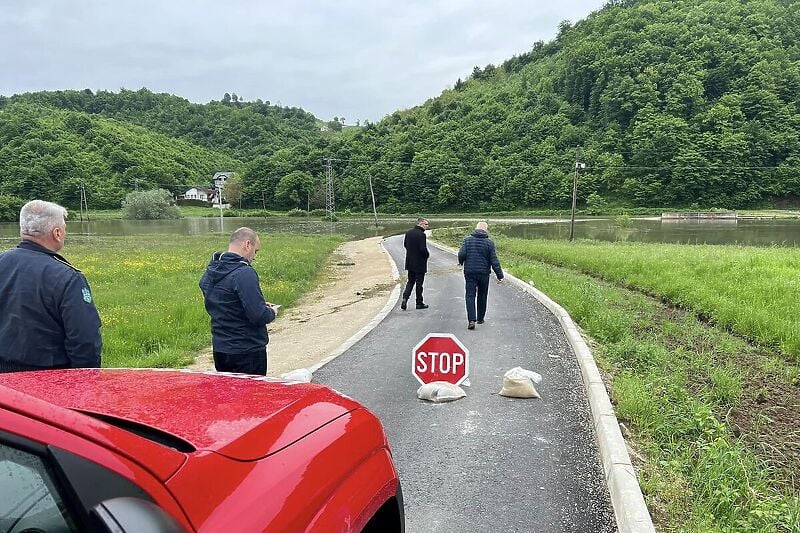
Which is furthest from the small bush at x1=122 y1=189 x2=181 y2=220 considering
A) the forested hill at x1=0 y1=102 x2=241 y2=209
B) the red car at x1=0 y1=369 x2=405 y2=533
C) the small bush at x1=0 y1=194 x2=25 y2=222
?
the red car at x1=0 y1=369 x2=405 y2=533

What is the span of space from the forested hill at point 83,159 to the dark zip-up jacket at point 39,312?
306ft

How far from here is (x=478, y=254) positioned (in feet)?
32.1

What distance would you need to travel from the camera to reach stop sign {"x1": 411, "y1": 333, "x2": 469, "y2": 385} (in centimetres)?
589

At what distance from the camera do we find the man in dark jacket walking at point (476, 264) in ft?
31.9

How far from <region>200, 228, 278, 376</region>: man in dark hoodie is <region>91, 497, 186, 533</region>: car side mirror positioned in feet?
10.4

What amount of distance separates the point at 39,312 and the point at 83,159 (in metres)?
114

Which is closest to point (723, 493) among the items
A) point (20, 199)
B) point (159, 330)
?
point (159, 330)

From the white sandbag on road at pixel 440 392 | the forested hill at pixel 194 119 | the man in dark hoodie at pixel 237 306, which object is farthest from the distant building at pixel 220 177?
the man in dark hoodie at pixel 237 306

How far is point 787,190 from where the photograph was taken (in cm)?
8806

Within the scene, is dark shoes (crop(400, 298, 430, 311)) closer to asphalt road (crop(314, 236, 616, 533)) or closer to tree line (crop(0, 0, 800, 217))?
asphalt road (crop(314, 236, 616, 533))

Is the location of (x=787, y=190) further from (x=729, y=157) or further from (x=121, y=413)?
(x=121, y=413)

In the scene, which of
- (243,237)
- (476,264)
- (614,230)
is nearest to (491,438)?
(243,237)

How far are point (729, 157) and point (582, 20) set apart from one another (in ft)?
278

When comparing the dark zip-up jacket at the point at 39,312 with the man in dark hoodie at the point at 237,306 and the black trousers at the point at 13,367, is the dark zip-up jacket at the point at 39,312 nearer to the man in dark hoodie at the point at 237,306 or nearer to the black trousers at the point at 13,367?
the black trousers at the point at 13,367
